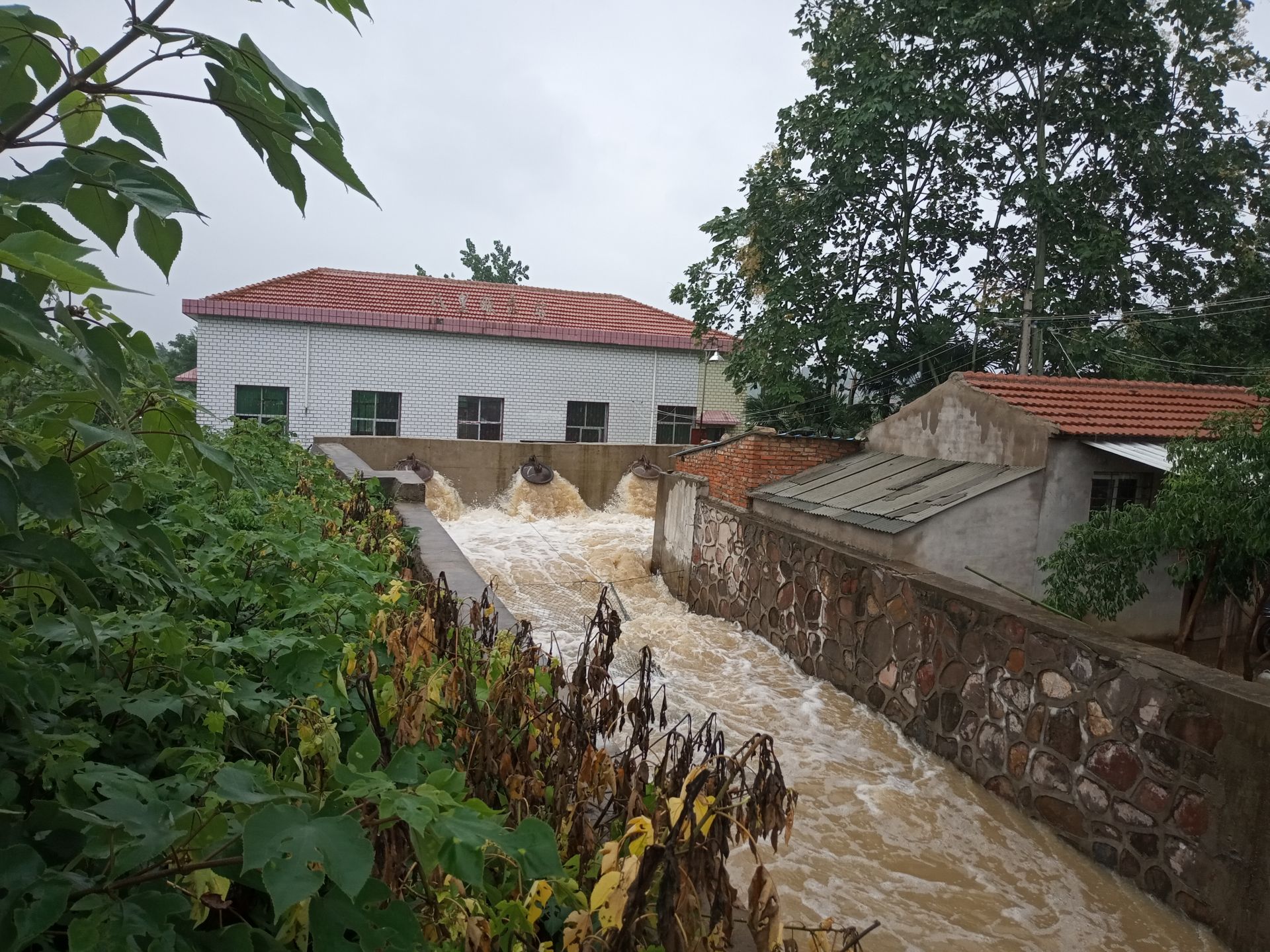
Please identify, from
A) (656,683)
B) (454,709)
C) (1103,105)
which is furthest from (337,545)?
(1103,105)

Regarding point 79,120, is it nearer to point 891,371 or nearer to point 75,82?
point 75,82

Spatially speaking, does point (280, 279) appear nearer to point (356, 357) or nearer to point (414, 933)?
point (356, 357)

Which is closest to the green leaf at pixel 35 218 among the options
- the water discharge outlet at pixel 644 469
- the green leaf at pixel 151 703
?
the green leaf at pixel 151 703

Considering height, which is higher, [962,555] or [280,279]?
[280,279]

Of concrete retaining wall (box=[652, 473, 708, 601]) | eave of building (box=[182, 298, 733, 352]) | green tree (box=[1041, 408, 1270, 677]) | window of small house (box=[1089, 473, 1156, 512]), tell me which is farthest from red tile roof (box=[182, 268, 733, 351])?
green tree (box=[1041, 408, 1270, 677])

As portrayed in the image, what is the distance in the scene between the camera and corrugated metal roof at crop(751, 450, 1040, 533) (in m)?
7.90

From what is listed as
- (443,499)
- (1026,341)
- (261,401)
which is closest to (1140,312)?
(1026,341)

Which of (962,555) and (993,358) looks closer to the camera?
(962,555)

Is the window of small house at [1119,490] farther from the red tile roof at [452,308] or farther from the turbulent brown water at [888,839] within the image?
the red tile roof at [452,308]

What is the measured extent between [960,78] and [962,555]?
37.1 feet

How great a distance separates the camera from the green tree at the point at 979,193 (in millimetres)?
→ 14727

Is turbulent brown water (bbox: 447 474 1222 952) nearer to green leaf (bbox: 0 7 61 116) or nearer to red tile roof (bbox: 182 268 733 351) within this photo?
green leaf (bbox: 0 7 61 116)

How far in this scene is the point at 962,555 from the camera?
7.77 m

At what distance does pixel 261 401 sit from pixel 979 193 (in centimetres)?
1444
